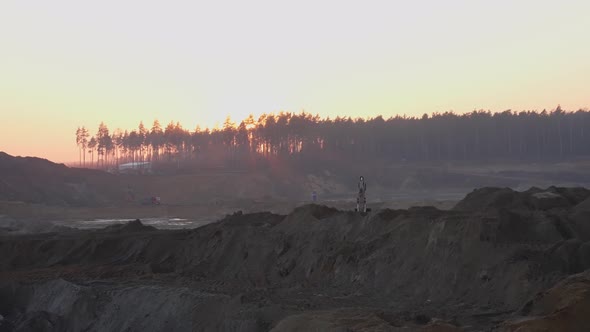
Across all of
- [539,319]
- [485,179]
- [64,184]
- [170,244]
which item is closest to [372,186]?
[485,179]

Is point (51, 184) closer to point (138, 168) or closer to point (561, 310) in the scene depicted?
point (138, 168)

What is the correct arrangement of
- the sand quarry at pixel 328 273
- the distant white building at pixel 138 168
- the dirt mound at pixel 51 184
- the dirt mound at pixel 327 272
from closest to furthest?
the sand quarry at pixel 328 273 → the dirt mound at pixel 327 272 → the dirt mound at pixel 51 184 → the distant white building at pixel 138 168

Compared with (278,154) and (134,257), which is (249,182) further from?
(134,257)

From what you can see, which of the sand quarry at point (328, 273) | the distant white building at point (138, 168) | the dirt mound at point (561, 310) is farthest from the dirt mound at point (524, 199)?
the distant white building at point (138, 168)

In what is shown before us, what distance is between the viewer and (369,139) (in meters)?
141

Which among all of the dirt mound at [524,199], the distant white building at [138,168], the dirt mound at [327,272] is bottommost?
the dirt mound at [327,272]

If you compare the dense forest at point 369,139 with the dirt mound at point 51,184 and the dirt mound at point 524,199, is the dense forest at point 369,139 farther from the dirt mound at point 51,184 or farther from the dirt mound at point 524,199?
the dirt mound at point 524,199

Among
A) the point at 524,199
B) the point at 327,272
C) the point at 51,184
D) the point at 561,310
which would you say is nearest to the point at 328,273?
the point at 327,272

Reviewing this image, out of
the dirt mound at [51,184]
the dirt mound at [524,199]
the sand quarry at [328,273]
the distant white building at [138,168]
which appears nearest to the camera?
the sand quarry at [328,273]

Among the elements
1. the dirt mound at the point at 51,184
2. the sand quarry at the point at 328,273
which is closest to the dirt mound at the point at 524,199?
the sand quarry at the point at 328,273

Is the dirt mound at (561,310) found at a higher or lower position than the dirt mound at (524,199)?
lower

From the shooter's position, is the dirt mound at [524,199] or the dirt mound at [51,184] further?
the dirt mound at [51,184]

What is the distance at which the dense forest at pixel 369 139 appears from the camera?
132 meters

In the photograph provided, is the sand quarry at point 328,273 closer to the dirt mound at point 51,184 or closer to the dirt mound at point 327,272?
the dirt mound at point 327,272
